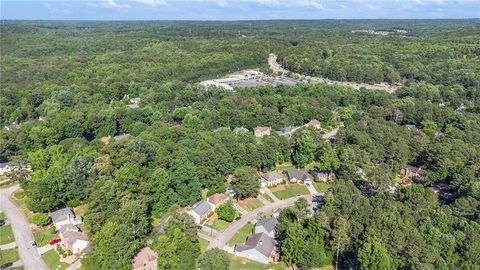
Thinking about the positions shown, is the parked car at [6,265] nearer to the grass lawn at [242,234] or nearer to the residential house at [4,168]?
the grass lawn at [242,234]

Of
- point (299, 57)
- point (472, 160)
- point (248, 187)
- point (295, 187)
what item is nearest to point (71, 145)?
point (248, 187)

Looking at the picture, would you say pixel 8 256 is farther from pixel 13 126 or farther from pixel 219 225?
pixel 13 126

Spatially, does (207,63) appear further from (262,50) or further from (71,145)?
(71,145)

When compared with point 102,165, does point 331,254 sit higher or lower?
lower

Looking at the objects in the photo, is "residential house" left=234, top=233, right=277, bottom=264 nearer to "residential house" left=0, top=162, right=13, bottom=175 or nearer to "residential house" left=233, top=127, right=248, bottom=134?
"residential house" left=233, top=127, right=248, bottom=134

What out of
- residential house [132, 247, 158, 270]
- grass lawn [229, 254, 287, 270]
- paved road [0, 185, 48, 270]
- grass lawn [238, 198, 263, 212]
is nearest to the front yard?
grass lawn [238, 198, 263, 212]
